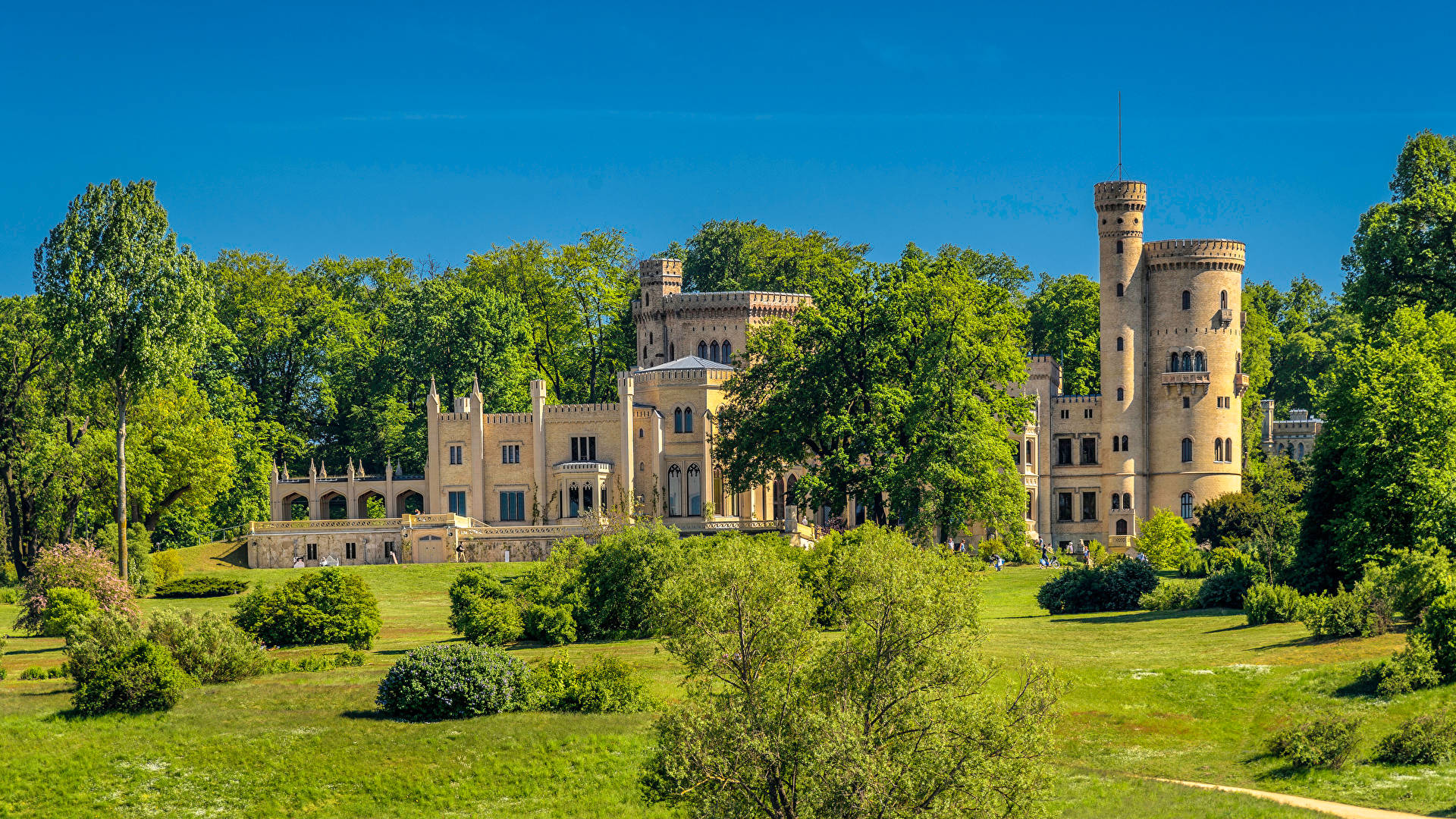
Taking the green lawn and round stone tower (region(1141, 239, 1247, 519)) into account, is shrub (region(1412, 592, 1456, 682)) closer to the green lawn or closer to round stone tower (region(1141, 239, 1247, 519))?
the green lawn

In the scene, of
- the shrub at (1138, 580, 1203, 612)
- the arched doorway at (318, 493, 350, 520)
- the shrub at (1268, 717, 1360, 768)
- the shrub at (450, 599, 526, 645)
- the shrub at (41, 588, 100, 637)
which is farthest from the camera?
the arched doorway at (318, 493, 350, 520)

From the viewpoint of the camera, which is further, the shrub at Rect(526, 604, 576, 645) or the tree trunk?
the tree trunk

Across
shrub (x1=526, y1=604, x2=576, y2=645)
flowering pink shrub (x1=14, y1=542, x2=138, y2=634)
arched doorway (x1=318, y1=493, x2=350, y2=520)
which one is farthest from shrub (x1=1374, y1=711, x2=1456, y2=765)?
arched doorway (x1=318, y1=493, x2=350, y2=520)

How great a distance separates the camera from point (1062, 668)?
36.2 meters

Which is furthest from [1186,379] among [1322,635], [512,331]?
[1322,635]

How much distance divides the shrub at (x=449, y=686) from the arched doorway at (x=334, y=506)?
4447 cm

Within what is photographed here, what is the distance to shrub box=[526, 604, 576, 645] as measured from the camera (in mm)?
44000

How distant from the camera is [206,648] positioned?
3831 cm

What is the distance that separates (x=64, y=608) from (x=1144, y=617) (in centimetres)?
3046

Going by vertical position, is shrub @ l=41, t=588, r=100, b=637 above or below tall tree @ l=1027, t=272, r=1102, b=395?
below

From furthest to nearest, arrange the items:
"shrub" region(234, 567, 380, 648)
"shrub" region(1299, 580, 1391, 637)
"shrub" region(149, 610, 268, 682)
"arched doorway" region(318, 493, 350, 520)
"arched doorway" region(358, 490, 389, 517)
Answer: "arched doorway" region(318, 493, 350, 520), "arched doorway" region(358, 490, 389, 517), "shrub" region(234, 567, 380, 648), "shrub" region(1299, 580, 1391, 637), "shrub" region(149, 610, 268, 682)

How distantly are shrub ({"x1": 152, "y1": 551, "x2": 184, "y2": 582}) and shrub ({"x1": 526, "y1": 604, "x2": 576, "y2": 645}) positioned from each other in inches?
829

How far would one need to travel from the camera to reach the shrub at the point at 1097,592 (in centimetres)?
5066

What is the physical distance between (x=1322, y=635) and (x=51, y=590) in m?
33.9
